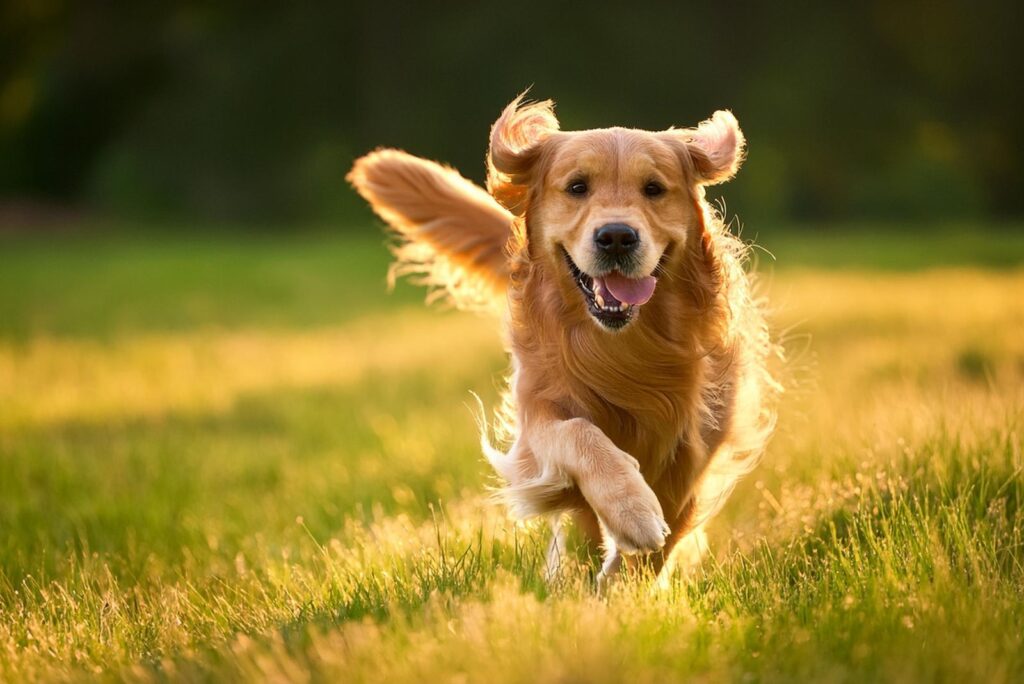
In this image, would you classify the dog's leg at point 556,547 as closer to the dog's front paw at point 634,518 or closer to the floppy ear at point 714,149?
the dog's front paw at point 634,518

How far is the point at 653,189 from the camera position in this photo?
3.83 metres

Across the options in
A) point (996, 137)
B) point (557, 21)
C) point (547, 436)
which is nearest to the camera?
point (547, 436)

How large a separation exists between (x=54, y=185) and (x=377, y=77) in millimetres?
9580

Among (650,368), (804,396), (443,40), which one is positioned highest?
(443,40)

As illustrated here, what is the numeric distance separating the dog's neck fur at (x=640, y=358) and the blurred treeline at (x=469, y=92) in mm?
22116

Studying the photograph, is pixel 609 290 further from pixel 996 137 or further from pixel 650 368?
pixel 996 137

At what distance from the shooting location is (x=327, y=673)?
247cm

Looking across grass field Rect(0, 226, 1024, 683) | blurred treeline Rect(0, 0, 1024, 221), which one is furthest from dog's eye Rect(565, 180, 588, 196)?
blurred treeline Rect(0, 0, 1024, 221)

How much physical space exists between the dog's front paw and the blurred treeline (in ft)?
75.1

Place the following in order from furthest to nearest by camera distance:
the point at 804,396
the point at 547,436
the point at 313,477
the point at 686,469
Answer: the point at 804,396
the point at 313,477
the point at 686,469
the point at 547,436

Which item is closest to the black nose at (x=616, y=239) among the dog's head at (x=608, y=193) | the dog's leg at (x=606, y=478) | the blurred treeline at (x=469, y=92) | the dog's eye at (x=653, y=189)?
the dog's head at (x=608, y=193)

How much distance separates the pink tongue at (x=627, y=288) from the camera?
370cm

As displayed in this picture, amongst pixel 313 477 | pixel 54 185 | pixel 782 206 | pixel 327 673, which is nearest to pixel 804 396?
pixel 313 477

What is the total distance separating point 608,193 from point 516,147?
55cm
